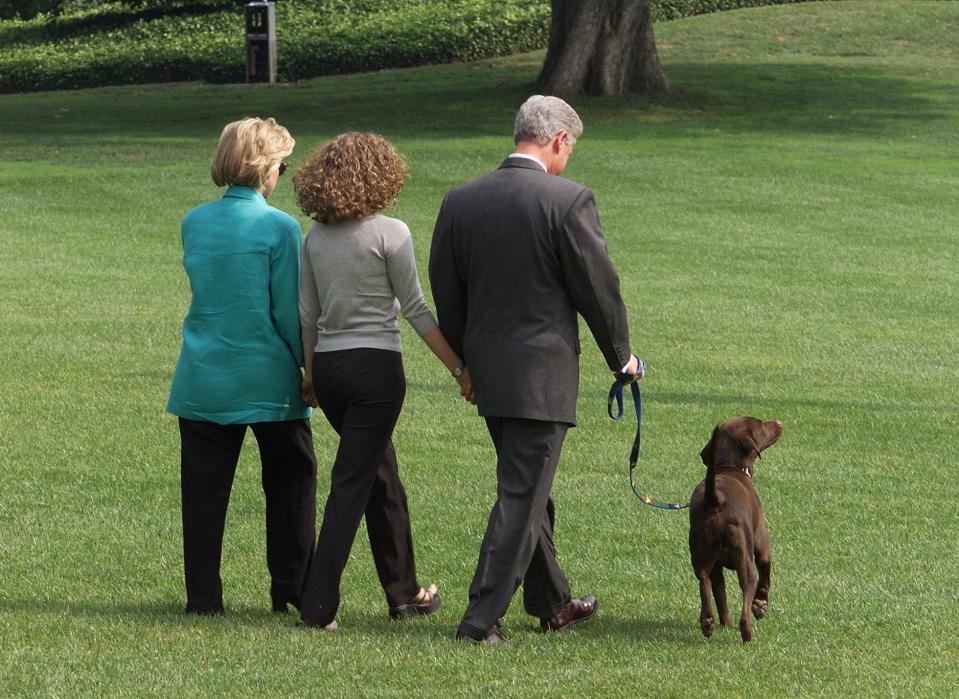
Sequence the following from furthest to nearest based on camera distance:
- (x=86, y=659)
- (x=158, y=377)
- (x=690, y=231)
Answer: (x=690, y=231) → (x=158, y=377) → (x=86, y=659)

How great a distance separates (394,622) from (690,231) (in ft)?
42.6

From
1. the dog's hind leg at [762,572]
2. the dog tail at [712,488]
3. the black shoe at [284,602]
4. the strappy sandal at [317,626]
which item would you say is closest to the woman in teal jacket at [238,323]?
the black shoe at [284,602]

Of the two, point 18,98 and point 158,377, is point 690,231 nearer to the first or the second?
point 158,377

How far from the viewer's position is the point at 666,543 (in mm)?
7043

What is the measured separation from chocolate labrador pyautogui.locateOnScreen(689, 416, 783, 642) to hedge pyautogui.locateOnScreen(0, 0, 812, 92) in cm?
3487

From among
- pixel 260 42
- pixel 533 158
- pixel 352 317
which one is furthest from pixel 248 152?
pixel 260 42

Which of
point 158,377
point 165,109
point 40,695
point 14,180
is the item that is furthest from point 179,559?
point 165,109

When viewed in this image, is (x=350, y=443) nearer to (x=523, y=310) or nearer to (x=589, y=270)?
(x=523, y=310)

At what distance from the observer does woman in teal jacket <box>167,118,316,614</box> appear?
A: 18.1 feet

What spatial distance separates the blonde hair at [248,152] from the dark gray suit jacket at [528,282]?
26.8 inches

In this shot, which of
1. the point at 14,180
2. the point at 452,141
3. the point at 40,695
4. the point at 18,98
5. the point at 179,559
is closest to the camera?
the point at 40,695

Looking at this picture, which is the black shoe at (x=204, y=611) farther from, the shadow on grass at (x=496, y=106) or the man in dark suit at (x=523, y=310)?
the shadow on grass at (x=496, y=106)

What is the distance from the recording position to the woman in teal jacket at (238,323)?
553cm

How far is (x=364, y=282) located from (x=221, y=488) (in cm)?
102
